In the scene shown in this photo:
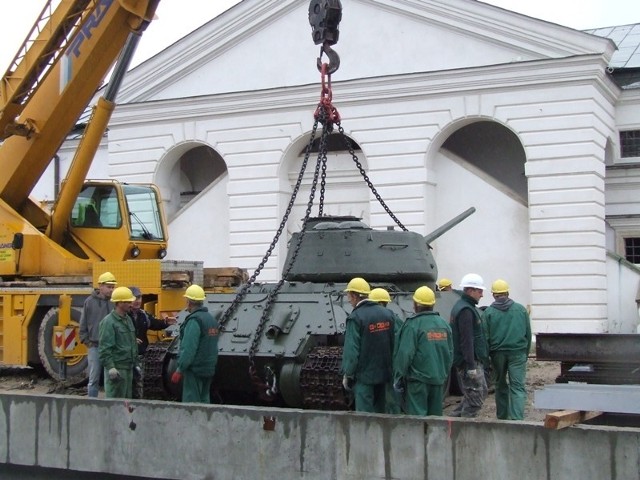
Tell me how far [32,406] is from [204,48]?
18516 millimetres

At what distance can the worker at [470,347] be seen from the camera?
31.2ft

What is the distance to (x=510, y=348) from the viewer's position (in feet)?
32.4

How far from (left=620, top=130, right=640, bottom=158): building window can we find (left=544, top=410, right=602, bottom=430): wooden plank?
722 inches

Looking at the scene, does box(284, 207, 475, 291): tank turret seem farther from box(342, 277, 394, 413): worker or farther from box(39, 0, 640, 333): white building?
box(39, 0, 640, 333): white building

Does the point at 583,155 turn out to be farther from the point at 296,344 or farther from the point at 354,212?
the point at 296,344

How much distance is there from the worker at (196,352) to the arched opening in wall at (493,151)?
16.6m

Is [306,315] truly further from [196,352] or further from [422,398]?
[422,398]

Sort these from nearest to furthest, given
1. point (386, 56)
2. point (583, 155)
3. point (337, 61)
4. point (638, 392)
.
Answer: point (638, 392), point (337, 61), point (583, 155), point (386, 56)

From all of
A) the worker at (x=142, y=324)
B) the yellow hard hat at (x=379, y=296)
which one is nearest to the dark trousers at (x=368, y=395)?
the yellow hard hat at (x=379, y=296)

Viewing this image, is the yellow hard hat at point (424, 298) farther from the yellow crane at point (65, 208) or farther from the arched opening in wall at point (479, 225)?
the arched opening in wall at point (479, 225)

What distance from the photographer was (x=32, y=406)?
844cm

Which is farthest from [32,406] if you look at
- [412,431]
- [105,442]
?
[412,431]

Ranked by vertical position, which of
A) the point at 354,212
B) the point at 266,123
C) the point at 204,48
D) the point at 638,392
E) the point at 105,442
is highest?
the point at 204,48

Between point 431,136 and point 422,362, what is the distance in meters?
15.7
